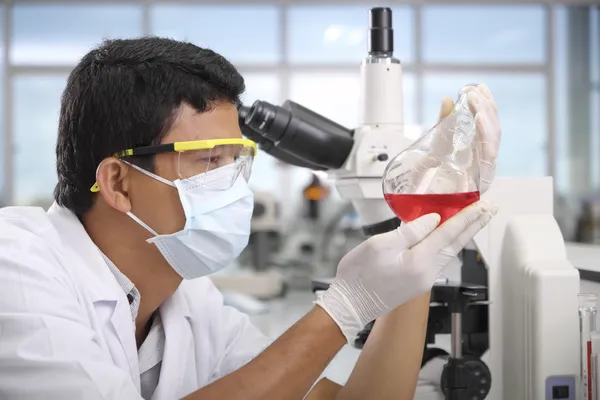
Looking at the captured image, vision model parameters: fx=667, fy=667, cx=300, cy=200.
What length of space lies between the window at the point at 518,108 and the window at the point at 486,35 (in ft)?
0.59

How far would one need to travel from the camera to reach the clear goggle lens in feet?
3.96

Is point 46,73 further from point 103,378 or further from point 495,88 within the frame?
point 103,378

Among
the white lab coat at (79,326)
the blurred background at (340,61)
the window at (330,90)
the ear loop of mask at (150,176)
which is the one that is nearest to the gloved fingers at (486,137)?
the ear loop of mask at (150,176)

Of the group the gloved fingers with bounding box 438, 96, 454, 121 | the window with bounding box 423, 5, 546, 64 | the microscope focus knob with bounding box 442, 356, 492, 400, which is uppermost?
the window with bounding box 423, 5, 546, 64

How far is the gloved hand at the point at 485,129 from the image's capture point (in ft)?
3.88

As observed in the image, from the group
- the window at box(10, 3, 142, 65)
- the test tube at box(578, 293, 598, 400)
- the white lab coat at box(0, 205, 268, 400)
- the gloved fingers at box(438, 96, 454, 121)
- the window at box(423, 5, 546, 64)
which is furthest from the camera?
the window at box(423, 5, 546, 64)

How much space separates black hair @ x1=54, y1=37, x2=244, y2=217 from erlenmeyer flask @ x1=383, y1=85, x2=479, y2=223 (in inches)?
14.3

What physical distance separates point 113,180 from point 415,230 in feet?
1.84

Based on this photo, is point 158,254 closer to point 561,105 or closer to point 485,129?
point 485,129

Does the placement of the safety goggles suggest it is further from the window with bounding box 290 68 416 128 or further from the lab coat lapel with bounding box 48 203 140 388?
the window with bounding box 290 68 416 128

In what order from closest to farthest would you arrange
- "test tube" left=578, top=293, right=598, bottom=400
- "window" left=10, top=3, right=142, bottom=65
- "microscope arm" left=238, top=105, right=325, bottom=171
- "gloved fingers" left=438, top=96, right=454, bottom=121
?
"test tube" left=578, top=293, right=598, bottom=400, "gloved fingers" left=438, top=96, right=454, bottom=121, "microscope arm" left=238, top=105, right=325, bottom=171, "window" left=10, top=3, right=142, bottom=65

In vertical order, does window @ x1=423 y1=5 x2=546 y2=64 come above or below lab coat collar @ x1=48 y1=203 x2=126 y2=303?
above

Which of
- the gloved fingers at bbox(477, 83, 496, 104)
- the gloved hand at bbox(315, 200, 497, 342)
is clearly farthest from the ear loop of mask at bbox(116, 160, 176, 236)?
the gloved fingers at bbox(477, 83, 496, 104)

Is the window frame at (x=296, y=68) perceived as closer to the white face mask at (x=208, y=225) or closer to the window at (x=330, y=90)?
the window at (x=330, y=90)
